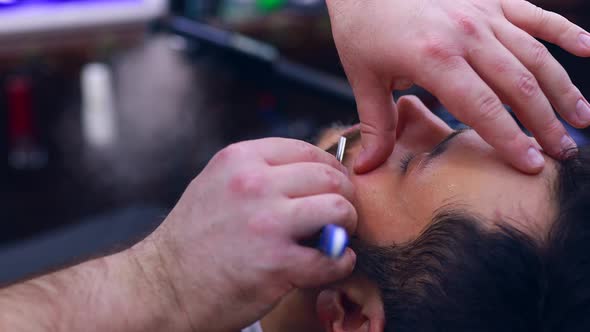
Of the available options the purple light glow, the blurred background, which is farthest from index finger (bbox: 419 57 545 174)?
the purple light glow

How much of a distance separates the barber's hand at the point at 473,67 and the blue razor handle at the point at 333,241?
0.84 feet

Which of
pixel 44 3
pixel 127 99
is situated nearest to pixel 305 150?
pixel 127 99

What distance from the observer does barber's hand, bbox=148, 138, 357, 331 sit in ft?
3.21

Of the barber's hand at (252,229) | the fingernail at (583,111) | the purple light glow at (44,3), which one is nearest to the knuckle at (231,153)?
the barber's hand at (252,229)

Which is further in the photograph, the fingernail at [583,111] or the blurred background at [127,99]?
the blurred background at [127,99]

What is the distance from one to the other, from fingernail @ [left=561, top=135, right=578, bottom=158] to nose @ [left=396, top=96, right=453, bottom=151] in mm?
229

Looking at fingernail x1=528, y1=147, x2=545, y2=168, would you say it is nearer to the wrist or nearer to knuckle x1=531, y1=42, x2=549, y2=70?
knuckle x1=531, y1=42, x2=549, y2=70

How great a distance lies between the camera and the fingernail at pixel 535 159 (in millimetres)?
1052

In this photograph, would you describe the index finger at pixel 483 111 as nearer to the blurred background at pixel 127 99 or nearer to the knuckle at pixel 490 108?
the knuckle at pixel 490 108

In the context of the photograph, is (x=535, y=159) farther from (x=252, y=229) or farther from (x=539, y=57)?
(x=252, y=229)

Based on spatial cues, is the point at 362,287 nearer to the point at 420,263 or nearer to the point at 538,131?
the point at 420,263

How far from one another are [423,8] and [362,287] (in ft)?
1.64

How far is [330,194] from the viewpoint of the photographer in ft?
3.28

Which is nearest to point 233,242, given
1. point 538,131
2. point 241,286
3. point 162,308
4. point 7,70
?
point 241,286
